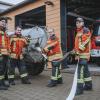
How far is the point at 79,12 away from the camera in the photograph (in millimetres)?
20125

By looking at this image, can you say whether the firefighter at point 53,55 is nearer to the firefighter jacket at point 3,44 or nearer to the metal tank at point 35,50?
the metal tank at point 35,50

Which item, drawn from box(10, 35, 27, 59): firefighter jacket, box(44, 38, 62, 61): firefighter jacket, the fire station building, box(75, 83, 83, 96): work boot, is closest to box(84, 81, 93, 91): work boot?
box(75, 83, 83, 96): work boot

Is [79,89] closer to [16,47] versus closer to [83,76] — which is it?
[83,76]

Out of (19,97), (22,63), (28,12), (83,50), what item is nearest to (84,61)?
(83,50)

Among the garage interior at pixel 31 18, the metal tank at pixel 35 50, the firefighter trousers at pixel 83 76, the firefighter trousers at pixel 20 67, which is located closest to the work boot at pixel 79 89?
the firefighter trousers at pixel 83 76

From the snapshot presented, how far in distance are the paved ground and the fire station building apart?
4.06 m

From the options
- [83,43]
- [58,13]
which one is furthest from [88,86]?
[58,13]

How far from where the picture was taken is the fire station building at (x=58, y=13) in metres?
15.4

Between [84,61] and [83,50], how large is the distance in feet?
0.98

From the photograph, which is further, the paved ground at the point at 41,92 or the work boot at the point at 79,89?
the work boot at the point at 79,89

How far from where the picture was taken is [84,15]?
2059 centimetres

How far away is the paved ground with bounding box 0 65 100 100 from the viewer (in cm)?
898

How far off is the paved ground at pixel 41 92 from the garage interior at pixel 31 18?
7.39m

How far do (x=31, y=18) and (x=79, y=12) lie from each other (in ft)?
11.0
